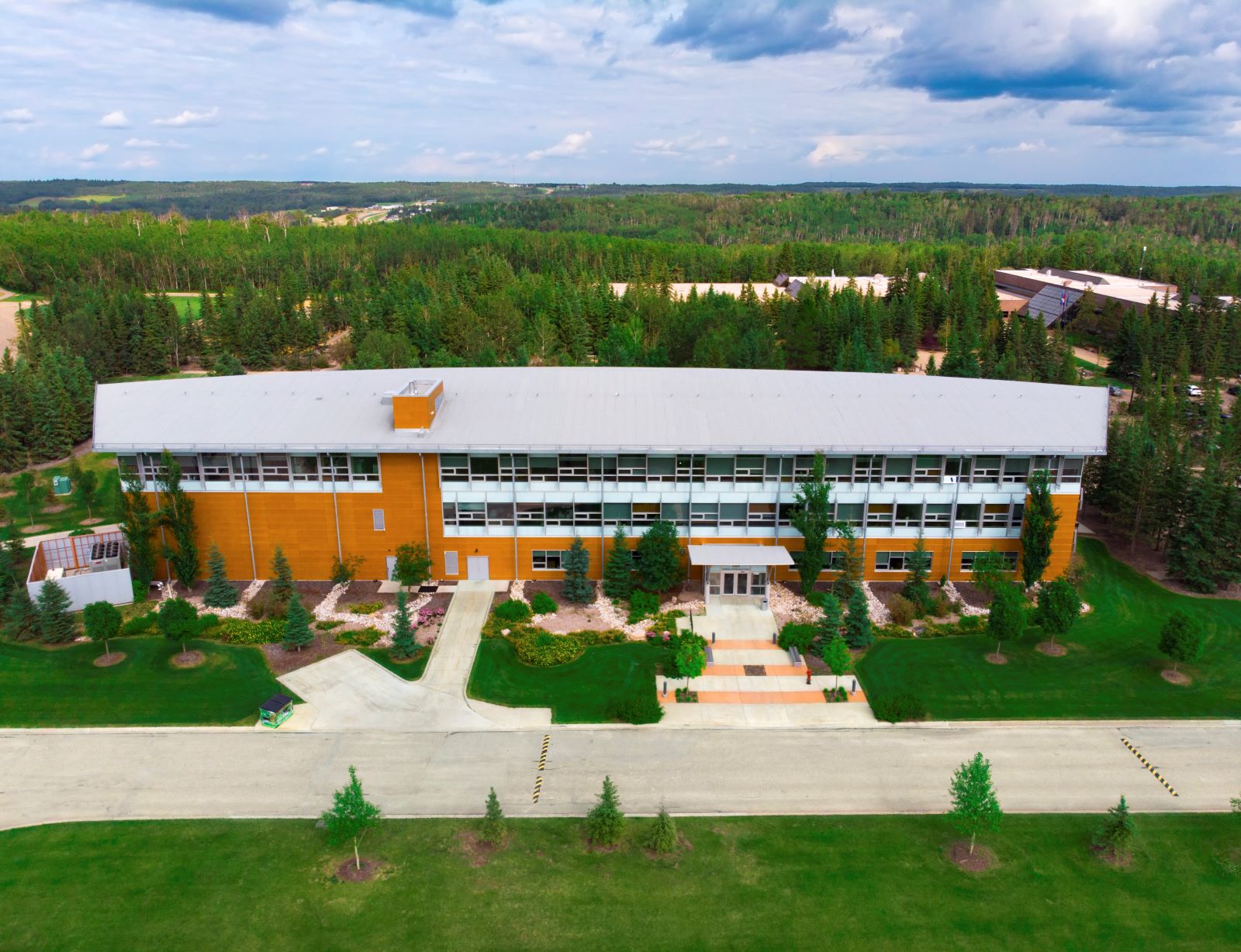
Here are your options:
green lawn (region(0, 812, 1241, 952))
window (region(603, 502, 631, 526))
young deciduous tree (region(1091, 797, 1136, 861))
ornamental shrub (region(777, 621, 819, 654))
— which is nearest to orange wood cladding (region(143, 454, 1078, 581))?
window (region(603, 502, 631, 526))

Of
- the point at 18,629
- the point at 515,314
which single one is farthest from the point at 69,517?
the point at 515,314

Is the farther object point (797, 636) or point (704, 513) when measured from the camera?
point (704, 513)

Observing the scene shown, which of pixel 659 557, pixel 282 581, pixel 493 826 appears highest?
pixel 659 557

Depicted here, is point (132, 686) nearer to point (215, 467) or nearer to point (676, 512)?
point (215, 467)

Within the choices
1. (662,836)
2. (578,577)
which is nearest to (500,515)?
(578,577)

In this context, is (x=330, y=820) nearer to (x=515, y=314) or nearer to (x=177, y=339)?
(x=515, y=314)

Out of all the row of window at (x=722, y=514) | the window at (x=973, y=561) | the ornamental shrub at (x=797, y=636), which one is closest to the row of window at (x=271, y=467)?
the row of window at (x=722, y=514)

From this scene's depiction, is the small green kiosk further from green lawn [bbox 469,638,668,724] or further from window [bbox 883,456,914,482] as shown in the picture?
window [bbox 883,456,914,482]
